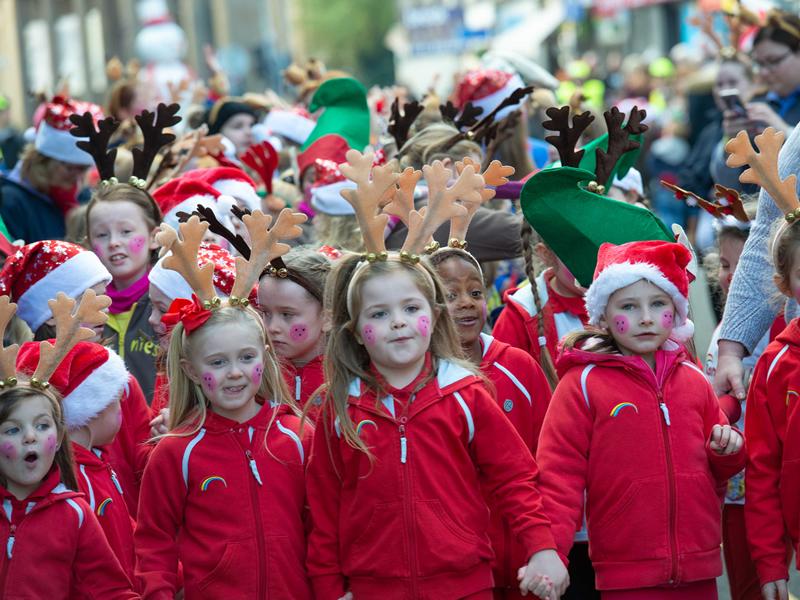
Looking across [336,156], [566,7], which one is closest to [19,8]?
[566,7]

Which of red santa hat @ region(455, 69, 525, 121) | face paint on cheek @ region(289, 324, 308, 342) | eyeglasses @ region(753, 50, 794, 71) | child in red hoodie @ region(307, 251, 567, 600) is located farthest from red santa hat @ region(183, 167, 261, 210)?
eyeglasses @ region(753, 50, 794, 71)

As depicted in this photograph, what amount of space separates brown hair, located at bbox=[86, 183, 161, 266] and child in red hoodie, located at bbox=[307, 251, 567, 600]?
200cm

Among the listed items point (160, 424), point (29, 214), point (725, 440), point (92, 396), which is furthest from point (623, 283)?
point (29, 214)

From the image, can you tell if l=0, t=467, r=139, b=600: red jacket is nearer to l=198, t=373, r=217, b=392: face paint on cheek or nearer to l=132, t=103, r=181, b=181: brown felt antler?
l=198, t=373, r=217, b=392: face paint on cheek

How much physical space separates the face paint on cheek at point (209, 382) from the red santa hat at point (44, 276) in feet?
4.13

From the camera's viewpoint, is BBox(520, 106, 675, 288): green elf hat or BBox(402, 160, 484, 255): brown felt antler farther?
BBox(520, 106, 675, 288): green elf hat

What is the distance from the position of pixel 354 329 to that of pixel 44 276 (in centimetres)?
168

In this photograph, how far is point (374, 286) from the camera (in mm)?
4738

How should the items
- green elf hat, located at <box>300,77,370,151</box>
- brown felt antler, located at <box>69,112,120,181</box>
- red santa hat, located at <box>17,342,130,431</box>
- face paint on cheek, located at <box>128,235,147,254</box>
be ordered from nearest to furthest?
red santa hat, located at <box>17,342,130,431</box>
face paint on cheek, located at <box>128,235,147,254</box>
brown felt antler, located at <box>69,112,120,181</box>
green elf hat, located at <box>300,77,370,151</box>

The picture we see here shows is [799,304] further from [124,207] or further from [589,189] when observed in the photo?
[124,207]

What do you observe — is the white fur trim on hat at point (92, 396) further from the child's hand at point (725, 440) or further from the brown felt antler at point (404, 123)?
the brown felt antler at point (404, 123)

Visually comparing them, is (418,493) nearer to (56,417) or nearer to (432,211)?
(432,211)

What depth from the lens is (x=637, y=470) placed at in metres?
4.81

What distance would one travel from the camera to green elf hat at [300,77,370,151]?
26.7 feet
